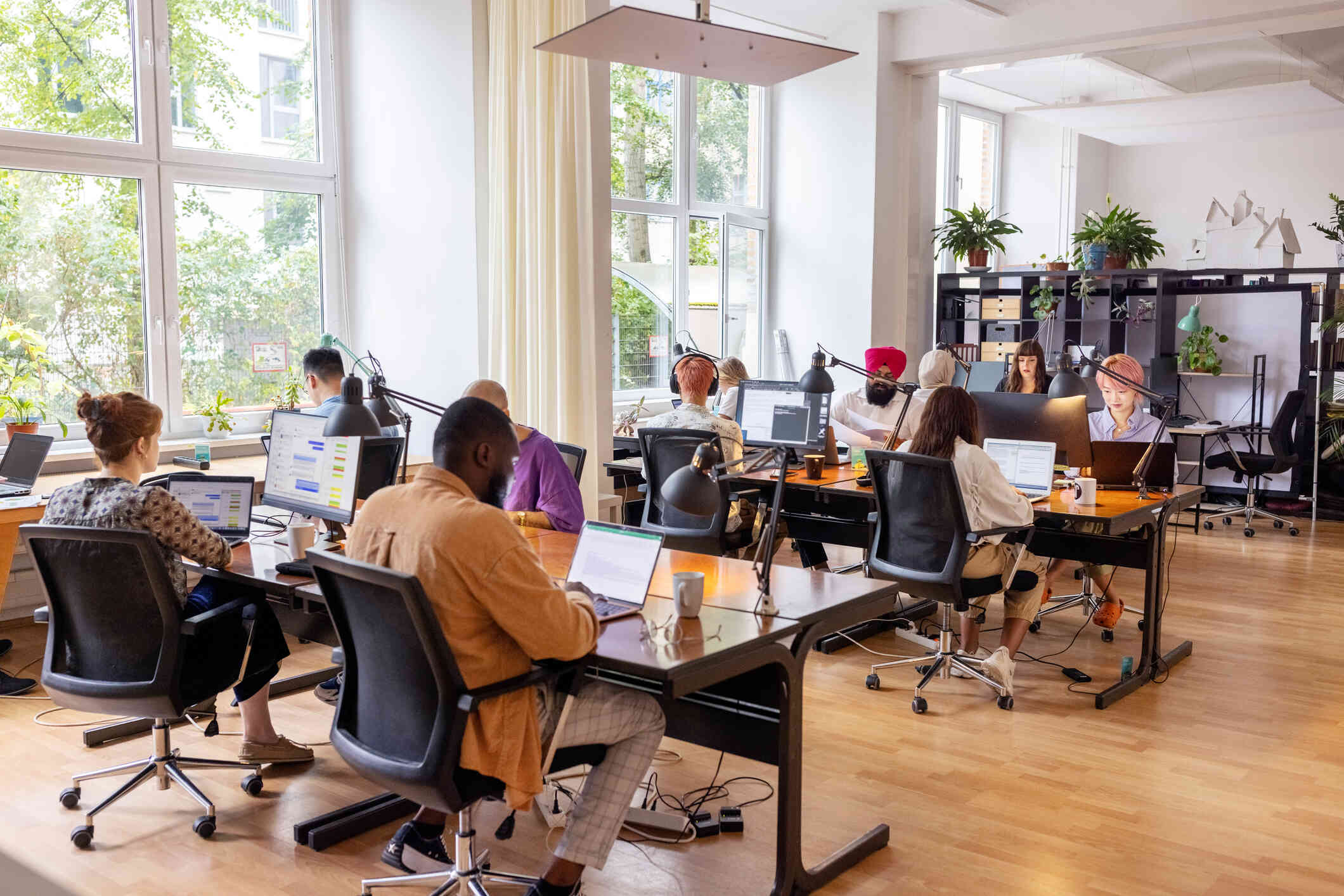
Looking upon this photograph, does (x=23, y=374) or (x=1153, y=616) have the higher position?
(x=23, y=374)

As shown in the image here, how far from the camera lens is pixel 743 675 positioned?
2.93 meters

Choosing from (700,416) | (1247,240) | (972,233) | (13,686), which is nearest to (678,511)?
(700,416)

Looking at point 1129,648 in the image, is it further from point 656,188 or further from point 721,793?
point 656,188

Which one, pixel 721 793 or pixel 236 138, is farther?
pixel 236 138

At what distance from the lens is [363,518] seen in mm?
2502

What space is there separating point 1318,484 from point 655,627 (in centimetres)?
740

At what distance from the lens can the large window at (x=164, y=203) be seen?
213 inches

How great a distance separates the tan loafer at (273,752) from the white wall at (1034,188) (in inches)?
389

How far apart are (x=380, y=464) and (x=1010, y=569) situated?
2.47m

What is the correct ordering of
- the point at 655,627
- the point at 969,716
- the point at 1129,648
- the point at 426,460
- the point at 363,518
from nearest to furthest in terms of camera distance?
the point at 363,518 < the point at 655,627 < the point at 969,716 < the point at 1129,648 < the point at 426,460

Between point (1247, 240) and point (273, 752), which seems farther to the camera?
point (1247, 240)

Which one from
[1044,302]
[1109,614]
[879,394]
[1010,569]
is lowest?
[1109,614]

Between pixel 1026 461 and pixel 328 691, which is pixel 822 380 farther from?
pixel 328 691

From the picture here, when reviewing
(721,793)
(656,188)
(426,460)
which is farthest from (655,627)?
(656,188)
